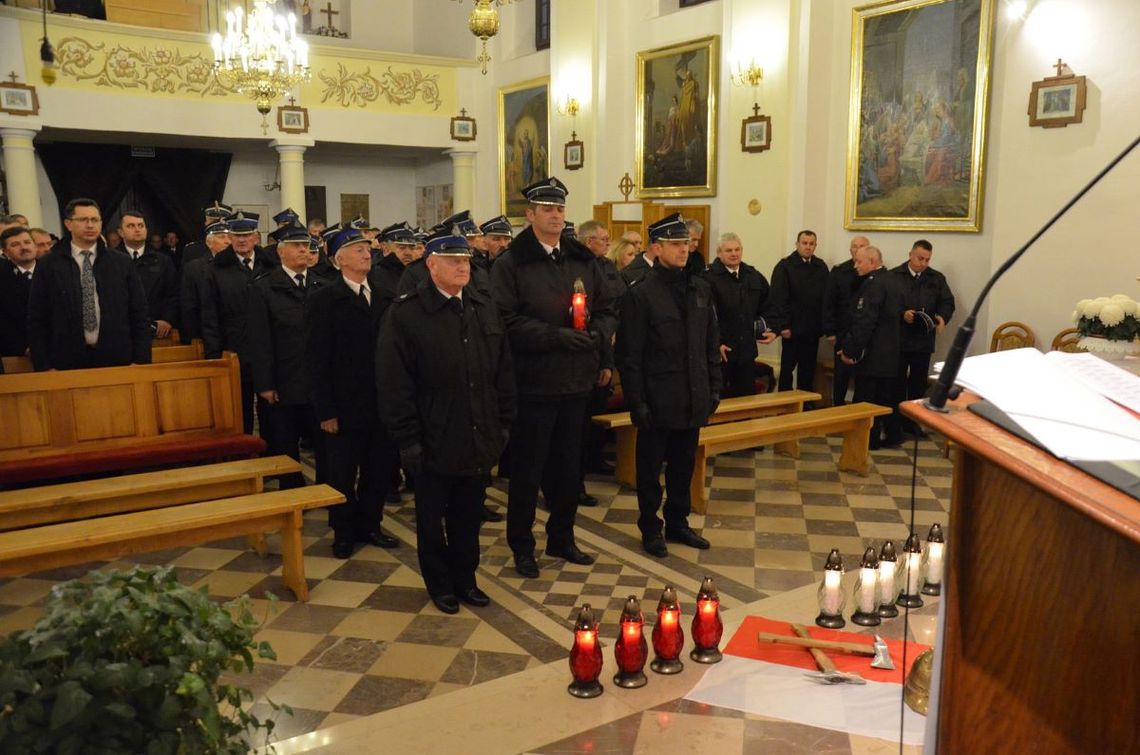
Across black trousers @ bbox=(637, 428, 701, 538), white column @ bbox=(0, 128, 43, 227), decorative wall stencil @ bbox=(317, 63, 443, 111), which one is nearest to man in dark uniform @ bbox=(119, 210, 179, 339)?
white column @ bbox=(0, 128, 43, 227)

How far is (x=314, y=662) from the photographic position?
370 cm

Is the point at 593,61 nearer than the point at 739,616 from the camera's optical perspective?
No

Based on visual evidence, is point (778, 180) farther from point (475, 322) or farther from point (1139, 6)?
point (475, 322)

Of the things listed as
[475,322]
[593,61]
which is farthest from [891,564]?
[593,61]

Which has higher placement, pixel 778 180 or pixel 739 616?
pixel 778 180

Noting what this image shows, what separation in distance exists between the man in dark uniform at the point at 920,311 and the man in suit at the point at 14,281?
631 centimetres

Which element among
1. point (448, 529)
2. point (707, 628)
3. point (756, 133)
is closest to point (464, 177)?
point (756, 133)

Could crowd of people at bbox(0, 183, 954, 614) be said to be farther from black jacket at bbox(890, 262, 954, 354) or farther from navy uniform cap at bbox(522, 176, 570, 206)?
black jacket at bbox(890, 262, 954, 354)

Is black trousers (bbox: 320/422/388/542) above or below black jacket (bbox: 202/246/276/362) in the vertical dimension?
below

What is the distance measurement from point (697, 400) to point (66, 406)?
337 centimetres

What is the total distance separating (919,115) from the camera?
844cm

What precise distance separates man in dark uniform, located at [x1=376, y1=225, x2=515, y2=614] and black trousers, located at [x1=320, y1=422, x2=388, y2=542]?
2.84ft

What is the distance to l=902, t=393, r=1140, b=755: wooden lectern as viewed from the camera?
1247 mm

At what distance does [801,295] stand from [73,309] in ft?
19.3
